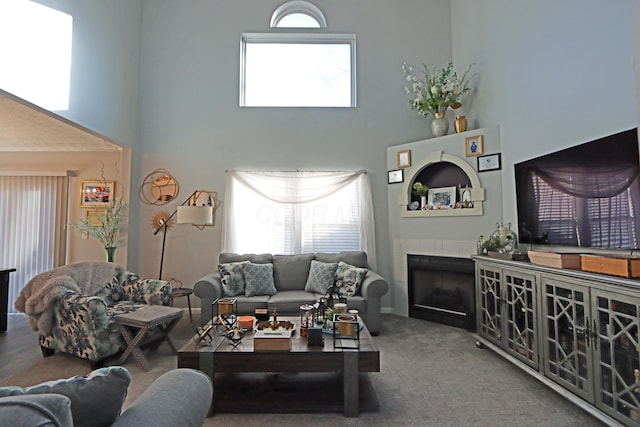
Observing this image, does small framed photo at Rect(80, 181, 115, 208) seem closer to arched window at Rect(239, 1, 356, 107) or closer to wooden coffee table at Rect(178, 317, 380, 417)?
arched window at Rect(239, 1, 356, 107)

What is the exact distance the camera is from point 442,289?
4.37 metres

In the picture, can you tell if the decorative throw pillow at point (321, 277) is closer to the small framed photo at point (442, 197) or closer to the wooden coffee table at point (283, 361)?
the small framed photo at point (442, 197)

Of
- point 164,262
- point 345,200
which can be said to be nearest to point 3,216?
point 164,262

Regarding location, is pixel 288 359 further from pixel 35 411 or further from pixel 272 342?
pixel 35 411

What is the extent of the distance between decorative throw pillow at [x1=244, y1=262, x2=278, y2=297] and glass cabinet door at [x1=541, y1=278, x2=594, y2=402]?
274 centimetres

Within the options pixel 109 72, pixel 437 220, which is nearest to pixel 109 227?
pixel 109 72

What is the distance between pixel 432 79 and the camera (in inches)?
183

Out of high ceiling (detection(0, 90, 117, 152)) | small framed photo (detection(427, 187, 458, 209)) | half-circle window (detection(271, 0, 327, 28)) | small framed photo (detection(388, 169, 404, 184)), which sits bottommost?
small framed photo (detection(427, 187, 458, 209))

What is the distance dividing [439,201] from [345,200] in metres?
1.28

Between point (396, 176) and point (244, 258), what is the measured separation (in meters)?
2.35

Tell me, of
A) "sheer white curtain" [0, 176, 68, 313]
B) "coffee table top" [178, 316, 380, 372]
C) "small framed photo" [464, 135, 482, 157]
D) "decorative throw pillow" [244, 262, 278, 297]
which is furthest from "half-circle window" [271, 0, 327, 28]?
"coffee table top" [178, 316, 380, 372]

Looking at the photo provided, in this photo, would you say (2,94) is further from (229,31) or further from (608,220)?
(608,220)

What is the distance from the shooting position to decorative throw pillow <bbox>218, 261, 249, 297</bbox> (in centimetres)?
394

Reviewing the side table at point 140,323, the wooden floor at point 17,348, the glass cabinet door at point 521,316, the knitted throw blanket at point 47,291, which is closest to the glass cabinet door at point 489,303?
the glass cabinet door at point 521,316
